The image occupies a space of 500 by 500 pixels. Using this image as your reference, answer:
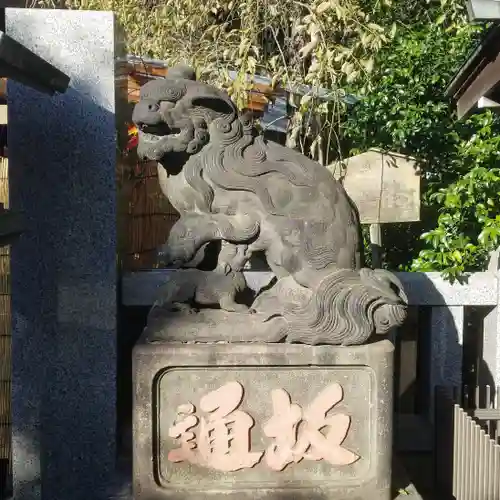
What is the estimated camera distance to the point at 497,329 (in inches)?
144

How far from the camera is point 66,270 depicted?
3.49 meters

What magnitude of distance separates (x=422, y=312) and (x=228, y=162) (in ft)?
5.37

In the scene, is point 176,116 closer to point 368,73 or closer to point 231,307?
point 231,307

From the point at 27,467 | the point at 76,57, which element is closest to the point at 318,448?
the point at 27,467

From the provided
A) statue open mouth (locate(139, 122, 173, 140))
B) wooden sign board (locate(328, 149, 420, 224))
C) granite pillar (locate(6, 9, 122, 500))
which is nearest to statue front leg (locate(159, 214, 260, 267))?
statue open mouth (locate(139, 122, 173, 140))

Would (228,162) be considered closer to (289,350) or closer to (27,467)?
(289,350)

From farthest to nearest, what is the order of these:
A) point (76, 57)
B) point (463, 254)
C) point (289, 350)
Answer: point (463, 254) → point (76, 57) → point (289, 350)

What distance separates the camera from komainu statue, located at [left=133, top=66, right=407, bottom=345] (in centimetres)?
269

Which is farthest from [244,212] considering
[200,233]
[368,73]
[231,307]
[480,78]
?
[368,73]

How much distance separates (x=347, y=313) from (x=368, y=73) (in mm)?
2234

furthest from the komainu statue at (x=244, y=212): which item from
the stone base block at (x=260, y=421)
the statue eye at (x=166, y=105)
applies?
the stone base block at (x=260, y=421)

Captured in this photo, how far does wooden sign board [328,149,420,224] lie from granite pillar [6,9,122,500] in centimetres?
149

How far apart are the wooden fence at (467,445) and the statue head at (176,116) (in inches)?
66.8

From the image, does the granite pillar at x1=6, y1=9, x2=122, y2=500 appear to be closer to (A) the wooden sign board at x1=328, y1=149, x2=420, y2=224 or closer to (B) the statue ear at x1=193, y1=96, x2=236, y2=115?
(B) the statue ear at x1=193, y1=96, x2=236, y2=115
